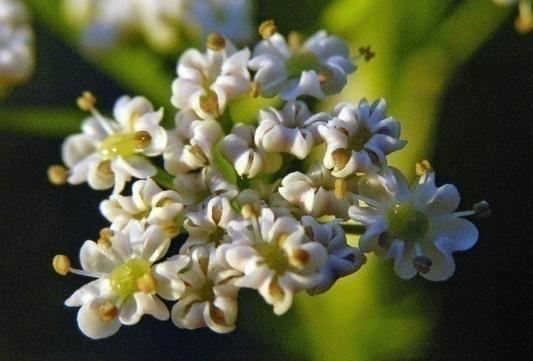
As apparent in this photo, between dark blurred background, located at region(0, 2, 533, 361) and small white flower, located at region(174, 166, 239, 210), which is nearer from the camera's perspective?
small white flower, located at region(174, 166, 239, 210)

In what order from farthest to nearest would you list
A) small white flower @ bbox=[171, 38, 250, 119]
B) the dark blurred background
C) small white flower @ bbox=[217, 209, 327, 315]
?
the dark blurred background → small white flower @ bbox=[171, 38, 250, 119] → small white flower @ bbox=[217, 209, 327, 315]

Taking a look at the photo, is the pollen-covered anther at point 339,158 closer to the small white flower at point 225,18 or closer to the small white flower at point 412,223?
the small white flower at point 412,223

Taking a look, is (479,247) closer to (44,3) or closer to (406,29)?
(406,29)

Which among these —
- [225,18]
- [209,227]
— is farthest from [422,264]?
[225,18]

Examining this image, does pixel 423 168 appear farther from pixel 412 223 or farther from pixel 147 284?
pixel 147 284

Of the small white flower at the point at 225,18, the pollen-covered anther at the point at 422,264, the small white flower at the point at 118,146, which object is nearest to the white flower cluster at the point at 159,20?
the small white flower at the point at 225,18

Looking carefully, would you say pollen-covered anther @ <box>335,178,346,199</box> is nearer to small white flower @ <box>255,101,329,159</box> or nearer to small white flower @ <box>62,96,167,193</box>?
small white flower @ <box>255,101,329,159</box>

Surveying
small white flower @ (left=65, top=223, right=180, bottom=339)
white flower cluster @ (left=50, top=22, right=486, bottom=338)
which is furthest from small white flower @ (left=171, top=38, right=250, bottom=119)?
small white flower @ (left=65, top=223, right=180, bottom=339)
